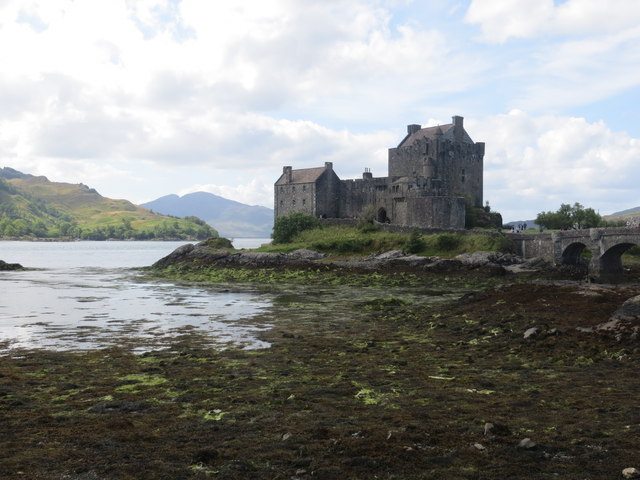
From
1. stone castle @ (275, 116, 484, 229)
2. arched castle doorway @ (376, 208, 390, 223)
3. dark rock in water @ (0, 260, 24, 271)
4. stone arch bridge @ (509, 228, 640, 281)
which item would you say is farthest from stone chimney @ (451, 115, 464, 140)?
dark rock in water @ (0, 260, 24, 271)

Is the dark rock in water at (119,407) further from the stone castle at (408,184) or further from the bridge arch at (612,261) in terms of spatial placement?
the stone castle at (408,184)

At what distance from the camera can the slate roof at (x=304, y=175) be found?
293ft

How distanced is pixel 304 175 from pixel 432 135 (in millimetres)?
20610

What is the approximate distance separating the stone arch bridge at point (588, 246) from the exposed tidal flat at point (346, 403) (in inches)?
1151

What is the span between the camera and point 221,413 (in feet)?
37.1

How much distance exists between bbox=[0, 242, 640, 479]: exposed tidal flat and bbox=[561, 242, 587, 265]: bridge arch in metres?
33.5

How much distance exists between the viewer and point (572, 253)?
188 ft

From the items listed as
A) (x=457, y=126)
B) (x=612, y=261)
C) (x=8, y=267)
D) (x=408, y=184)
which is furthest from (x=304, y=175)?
(x=612, y=261)

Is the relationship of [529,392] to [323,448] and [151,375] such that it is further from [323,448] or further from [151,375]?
[151,375]

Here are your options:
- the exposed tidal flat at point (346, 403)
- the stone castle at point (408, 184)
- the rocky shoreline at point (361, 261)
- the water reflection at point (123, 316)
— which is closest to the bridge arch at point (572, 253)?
the rocky shoreline at point (361, 261)

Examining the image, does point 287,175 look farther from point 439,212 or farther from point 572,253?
point 572,253

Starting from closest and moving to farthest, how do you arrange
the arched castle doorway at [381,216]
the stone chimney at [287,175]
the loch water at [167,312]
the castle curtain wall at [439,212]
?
1. the loch water at [167,312]
2. the castle curtain wall at [439,212]
3. the arched castle doorway at [381,216]
4. the stone chimney at [287,175]

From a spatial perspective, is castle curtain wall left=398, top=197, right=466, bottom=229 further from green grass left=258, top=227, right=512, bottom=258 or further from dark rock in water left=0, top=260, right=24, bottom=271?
dark rock in water left=0, top=260, right=24, bottom=271

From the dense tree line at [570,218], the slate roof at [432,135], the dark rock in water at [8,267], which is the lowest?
the dark rock in water at [8,267]
